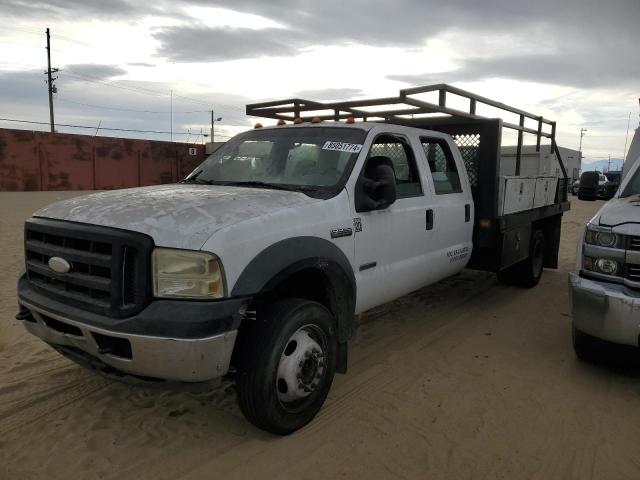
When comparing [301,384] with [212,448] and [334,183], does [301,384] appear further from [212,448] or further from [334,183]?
[334,183]

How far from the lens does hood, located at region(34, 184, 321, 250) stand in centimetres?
257

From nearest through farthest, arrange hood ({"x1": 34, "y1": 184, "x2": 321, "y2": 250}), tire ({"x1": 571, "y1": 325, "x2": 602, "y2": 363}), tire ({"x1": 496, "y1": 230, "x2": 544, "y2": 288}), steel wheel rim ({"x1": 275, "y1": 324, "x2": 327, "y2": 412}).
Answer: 1. hood ({"x1": 34, "y1": 184, "x2": 321, "y2": 250})
2. steel wheel rim ({"x1": 275, "y1": 324, "x2": 327, "y2": 412})
3. tire ({"x1": 571, "y1": 325, "x2": 602, "y2": 363})
4. tire ({"x1": 496, "y1": 230, "x2": 544, "y2": 288})

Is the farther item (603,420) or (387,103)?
(387,103)

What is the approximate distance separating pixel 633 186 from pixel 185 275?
389 centimetres

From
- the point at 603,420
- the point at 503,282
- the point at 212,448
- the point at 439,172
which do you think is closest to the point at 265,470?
the point at 212,448

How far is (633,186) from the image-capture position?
4.36 meters

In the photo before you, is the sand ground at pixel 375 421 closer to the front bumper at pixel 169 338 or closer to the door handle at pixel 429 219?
the front bumper at pixel 169 338

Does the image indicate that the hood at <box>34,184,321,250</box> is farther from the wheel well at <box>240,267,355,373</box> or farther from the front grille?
the wheel well at <box>240,267,355,373</box>

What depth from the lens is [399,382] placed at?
3.74 meters

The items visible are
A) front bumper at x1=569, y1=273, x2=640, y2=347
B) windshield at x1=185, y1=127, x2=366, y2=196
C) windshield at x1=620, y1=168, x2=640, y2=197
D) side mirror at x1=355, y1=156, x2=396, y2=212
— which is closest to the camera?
front bumper at x1=569, y1=273, x2=640, y2=347

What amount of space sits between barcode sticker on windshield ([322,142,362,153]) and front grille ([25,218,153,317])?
1.71 meters

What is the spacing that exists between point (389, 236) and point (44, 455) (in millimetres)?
2625

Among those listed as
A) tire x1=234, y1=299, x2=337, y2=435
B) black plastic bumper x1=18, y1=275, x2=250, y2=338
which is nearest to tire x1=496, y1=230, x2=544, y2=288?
Result: tire x1=234, y1=299, x2=337, y2=435

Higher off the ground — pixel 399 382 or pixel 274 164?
pixel 274 164
